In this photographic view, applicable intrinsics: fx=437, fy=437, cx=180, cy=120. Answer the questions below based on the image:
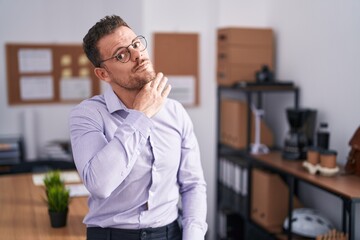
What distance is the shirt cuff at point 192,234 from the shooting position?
157 centimetres

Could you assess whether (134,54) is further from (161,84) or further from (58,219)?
(58,219)

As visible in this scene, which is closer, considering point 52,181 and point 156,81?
point 156,81

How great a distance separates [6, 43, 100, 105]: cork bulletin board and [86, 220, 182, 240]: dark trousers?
2.61 metres

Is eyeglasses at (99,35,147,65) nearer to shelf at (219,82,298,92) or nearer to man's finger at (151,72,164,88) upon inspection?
man's finger at (151,72,164,88)

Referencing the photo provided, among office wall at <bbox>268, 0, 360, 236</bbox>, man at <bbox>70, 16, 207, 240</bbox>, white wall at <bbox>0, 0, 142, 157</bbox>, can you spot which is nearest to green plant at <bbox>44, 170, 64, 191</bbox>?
man at <bbox>70, 16, 207, 240</bbox>

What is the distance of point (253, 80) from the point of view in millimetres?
3373

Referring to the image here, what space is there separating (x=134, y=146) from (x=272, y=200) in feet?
5.74

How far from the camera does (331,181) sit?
2316 millimetres

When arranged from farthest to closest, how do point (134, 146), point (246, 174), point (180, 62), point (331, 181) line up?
point (180, 62)
point (246, 174)
point (331, 181)
point (134, 146)

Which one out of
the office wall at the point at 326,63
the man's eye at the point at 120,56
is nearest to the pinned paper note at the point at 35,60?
the office wall at the point at 326,63

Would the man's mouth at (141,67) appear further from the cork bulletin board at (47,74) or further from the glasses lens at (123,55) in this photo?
the cork bulletin board at (47,74)

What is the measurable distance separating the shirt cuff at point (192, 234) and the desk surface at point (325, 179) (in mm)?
850

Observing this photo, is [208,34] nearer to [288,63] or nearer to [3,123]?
[288,63]

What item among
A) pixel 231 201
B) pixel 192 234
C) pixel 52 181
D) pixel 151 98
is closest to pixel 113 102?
pixel 151 98
